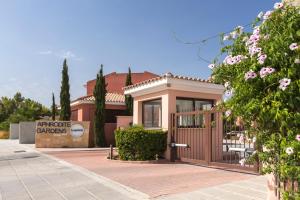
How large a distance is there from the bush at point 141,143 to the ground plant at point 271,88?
32.0 ft

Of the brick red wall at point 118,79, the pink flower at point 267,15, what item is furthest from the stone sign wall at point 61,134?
the pink flower at point 267,15

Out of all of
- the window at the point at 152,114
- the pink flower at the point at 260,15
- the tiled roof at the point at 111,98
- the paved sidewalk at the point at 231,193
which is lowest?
the paved sidewalk at the point at 231,193

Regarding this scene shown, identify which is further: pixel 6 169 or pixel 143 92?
pixel 143 92

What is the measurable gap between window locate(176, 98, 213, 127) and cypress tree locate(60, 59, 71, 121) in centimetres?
1616

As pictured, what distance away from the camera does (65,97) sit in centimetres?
2909

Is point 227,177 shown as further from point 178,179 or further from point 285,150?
point 285,150

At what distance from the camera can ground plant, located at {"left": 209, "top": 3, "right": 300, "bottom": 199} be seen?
12.9ft

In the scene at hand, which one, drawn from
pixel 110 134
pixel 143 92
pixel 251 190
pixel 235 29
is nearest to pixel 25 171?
pixel 143 92

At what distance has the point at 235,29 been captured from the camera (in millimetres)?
4840

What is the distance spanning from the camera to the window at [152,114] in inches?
637

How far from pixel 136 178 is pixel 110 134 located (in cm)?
1690

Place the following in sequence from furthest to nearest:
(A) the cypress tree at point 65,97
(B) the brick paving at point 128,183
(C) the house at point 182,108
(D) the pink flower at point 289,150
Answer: (A) the cypress tree at point 65,97, (C) the house at point 182,108, (B) the brick paving at point 128,183, (D) the pink flower at point 289,150

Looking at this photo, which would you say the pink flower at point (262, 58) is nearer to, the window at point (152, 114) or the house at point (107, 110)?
the window at point (152, 114)

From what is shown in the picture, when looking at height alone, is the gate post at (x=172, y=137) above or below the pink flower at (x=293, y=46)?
below
